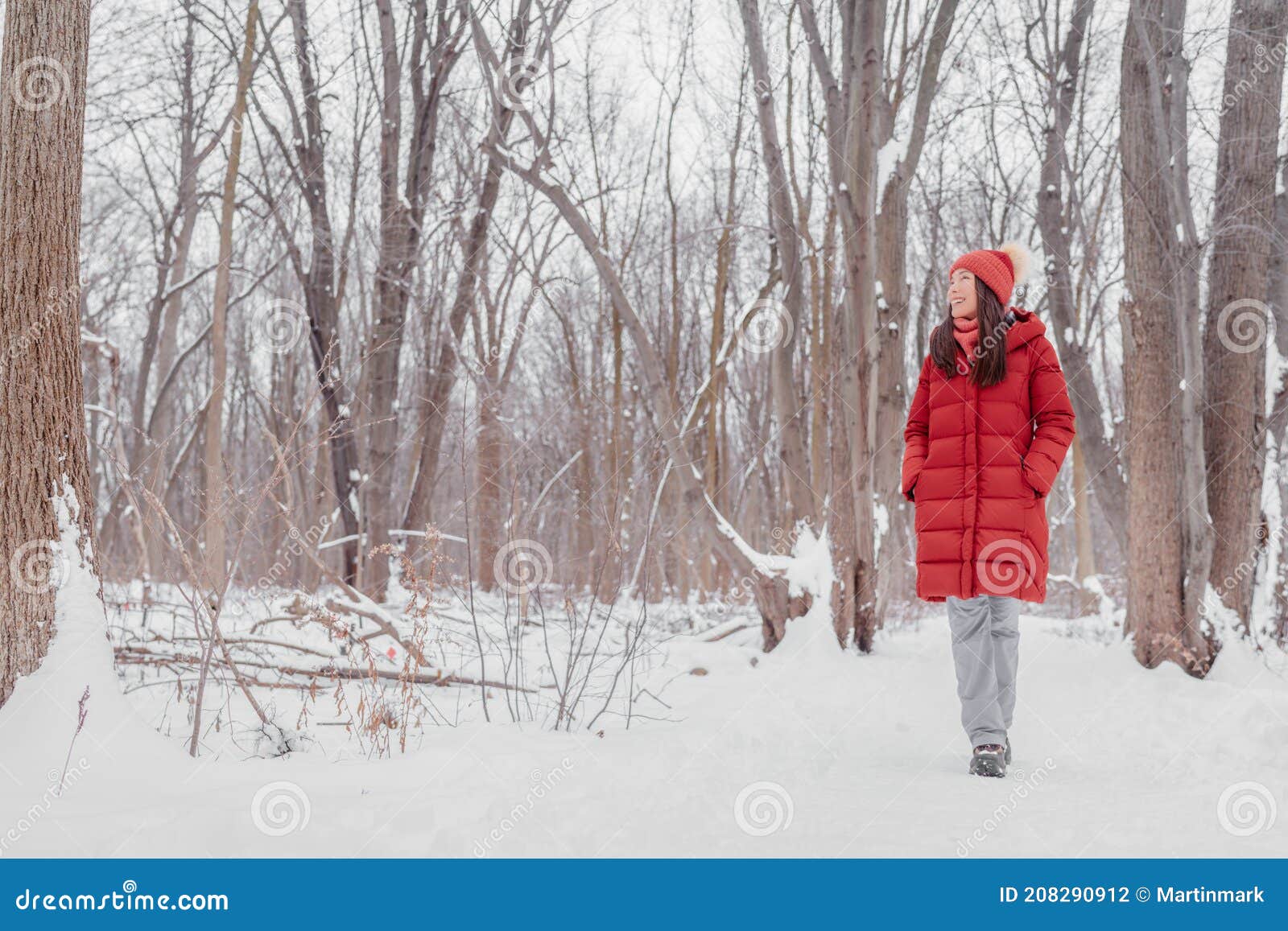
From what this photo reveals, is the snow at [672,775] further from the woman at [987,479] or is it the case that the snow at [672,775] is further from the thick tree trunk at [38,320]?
the woman at [987,479]

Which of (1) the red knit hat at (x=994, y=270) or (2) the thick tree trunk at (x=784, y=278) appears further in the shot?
(2) the thick tree trunk at (x=784, y=278)

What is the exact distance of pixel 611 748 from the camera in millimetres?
3281

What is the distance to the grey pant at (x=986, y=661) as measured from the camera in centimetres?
350

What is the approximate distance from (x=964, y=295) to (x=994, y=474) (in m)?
0.70

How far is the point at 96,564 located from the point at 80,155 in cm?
153

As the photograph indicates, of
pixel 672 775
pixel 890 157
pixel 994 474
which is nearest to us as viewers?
pixel 672 775

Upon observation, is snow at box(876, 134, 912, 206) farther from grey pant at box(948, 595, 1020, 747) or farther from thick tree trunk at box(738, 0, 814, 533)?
grey pant at box(948, 595, 1020, 747)

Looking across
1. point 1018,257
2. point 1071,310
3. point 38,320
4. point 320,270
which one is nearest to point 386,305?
point 320,270

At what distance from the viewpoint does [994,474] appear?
3551 millimetres

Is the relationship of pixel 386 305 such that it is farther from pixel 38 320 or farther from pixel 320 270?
pixel 38 320

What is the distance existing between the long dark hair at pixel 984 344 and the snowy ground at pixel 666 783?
4.86 feet

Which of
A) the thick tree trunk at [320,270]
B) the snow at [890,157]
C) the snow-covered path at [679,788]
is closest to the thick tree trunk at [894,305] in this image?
the snow at [890,157]

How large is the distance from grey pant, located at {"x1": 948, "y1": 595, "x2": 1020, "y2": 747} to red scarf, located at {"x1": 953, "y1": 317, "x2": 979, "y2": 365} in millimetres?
915
